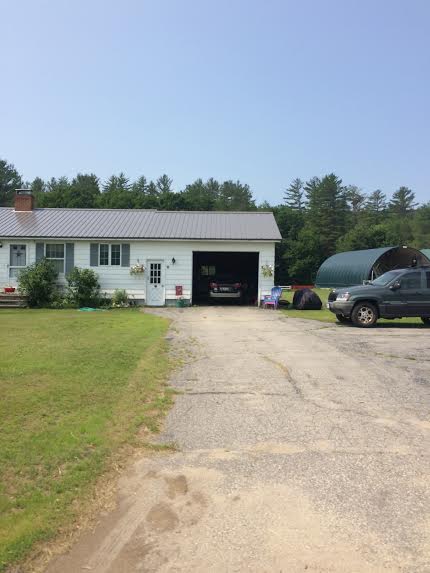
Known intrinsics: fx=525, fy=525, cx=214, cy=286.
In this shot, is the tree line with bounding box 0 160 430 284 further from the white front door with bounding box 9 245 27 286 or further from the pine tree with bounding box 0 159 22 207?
the white front door with bounding box 9 245 27 286

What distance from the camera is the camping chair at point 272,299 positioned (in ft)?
72.1

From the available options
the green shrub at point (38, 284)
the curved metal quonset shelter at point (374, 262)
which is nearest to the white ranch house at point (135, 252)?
the green shrub at point (38, 284)

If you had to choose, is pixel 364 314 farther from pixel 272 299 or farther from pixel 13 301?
pixel 13 301

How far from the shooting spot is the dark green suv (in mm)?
15438

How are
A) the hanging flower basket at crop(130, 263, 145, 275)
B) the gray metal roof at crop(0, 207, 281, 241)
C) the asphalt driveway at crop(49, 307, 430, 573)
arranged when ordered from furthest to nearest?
the gray metal roof at crop(0, 207, 281, 241) < the hanging flower basket at crop(130, 263, 145, 275) < the asphalt driveway at crop(49, 307, 430, 573)

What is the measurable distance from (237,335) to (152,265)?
35.9ft

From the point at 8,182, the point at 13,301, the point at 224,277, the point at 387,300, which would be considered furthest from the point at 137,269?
the point at 8,182

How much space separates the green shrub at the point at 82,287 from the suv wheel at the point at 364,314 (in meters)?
11.5

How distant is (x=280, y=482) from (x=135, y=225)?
70.6ft

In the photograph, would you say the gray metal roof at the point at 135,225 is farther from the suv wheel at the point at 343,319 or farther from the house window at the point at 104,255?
the suv wheel at the point at 343,319

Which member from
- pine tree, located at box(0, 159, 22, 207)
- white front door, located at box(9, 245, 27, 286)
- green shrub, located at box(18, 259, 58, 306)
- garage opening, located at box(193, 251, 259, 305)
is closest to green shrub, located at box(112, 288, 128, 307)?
green shrub, located at box(18, 259, 58, 306)

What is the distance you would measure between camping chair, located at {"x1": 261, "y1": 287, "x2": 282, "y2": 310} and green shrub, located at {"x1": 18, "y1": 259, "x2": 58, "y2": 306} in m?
9.06

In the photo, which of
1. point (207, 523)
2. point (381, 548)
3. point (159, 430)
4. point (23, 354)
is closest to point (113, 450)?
point (159, 430)

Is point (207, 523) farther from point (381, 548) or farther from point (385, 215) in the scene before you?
point (385, 215)
